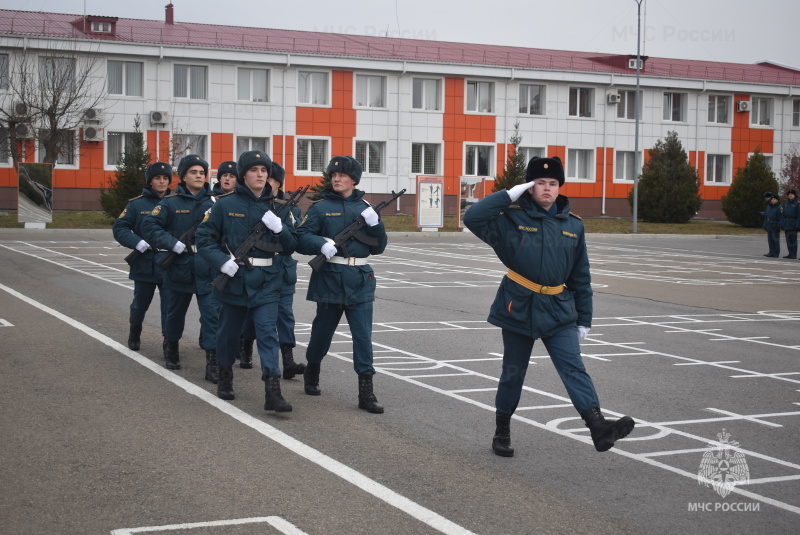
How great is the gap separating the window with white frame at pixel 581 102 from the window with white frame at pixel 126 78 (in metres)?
22.2

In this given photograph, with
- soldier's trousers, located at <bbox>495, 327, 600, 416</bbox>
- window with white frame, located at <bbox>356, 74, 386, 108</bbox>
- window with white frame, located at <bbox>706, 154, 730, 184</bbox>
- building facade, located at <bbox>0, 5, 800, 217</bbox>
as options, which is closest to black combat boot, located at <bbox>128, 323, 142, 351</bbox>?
soldier's trousers, located at <bbox>495, 327, 600, 416</bbox>

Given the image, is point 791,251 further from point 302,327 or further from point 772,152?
point 772,152

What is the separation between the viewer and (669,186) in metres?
48.0

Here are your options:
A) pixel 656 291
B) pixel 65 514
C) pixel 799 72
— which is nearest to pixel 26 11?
pixel 656 291

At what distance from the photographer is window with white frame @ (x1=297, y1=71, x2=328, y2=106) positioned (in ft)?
163

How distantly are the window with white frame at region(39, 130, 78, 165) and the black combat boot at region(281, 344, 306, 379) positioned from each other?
3474 cm

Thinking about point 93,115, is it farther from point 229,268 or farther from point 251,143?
point 229,268

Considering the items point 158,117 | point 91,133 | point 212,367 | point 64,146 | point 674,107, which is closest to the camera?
point 212,367

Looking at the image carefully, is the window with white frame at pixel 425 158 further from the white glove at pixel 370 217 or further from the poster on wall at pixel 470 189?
the white glove at pixel 370 217

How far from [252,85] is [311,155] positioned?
4362 millimetres

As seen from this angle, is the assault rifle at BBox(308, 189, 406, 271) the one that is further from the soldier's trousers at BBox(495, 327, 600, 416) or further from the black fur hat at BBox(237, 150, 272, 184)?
the soldier's trousers at BBox(495, 327, 600, 416)

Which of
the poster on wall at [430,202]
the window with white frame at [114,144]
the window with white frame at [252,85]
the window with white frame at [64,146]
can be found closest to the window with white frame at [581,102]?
the window with white frame at [252,85]

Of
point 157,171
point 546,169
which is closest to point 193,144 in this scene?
point 157,171

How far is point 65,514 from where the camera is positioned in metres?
5.07
